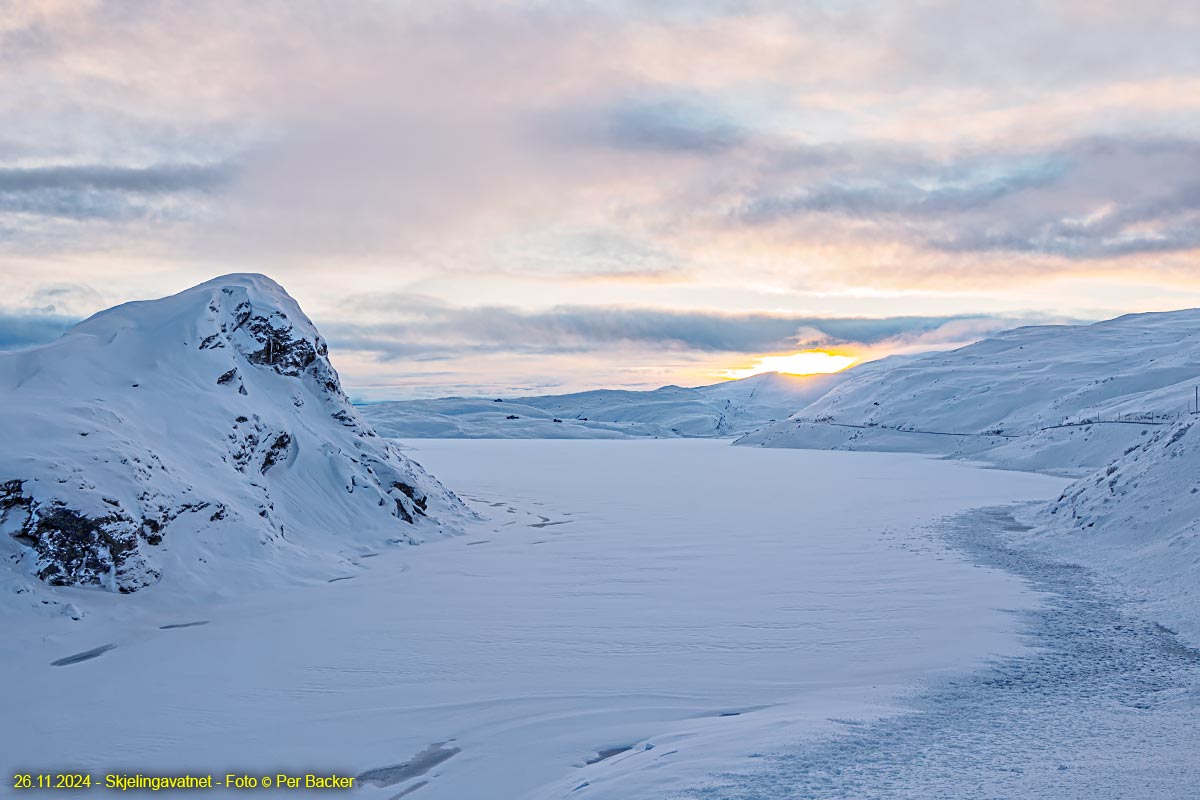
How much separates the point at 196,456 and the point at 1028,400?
86.8 m

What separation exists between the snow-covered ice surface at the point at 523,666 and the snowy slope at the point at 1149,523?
1502 mm

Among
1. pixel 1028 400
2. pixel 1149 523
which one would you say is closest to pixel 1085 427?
pixel 1028 400

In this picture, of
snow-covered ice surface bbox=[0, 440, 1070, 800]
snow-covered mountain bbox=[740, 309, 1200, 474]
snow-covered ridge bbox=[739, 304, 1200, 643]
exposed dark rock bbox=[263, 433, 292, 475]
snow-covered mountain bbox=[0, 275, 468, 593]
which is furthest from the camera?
snow-covered mountain bbox=[740, 309, 1200, 474]

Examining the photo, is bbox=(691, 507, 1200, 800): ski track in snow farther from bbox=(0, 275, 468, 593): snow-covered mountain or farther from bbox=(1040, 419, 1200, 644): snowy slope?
bbox=(0, 275, 468, 593): snow-covered mountain

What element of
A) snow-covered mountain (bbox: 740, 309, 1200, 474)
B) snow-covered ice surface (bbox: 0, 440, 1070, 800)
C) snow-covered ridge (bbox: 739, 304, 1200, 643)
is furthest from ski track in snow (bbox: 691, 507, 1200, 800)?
snow-covered mountain (bbox: 740, 309, 1200, 474)

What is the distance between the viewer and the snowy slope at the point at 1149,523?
45.0 ft

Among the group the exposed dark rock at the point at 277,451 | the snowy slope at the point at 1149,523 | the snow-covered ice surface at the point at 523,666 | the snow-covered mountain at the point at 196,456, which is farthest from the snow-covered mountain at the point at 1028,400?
the exposed dark rock at the point at 277,451

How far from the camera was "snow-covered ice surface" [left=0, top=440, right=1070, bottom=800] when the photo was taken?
24.3 feet

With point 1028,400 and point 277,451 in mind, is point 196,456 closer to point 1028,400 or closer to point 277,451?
point 277,451

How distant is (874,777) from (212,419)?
15902 millimetres

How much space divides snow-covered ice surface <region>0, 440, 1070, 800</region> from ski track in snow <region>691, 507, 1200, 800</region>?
13 centimetres

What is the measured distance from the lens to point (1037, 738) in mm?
7438

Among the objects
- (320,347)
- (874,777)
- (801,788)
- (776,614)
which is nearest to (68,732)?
(801,788)

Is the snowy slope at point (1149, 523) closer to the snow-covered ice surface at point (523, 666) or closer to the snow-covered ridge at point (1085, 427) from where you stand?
the snow-covered ridge at point (1085, 427)
